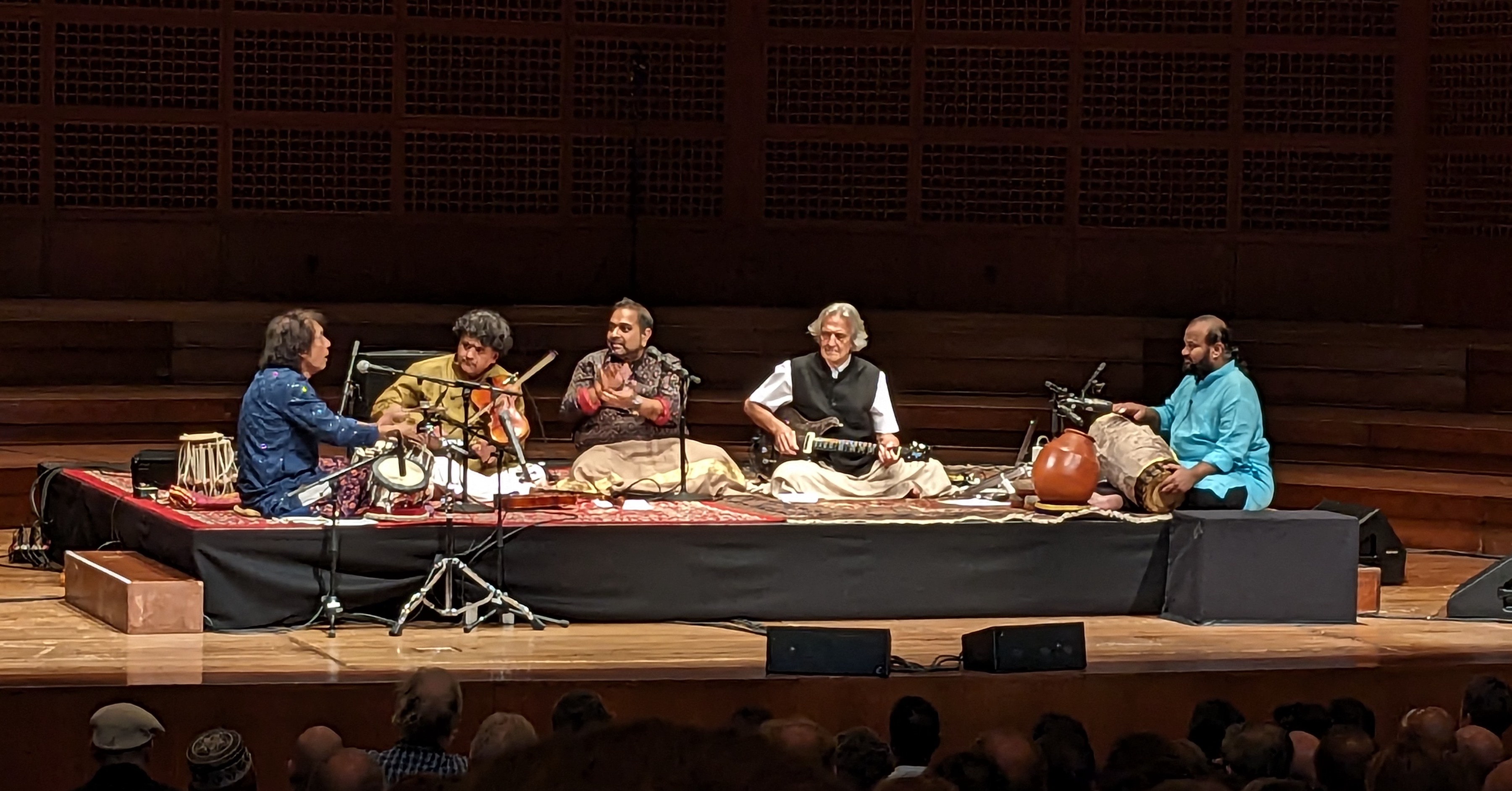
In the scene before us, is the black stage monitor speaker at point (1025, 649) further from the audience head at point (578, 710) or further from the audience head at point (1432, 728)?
the audience head at point (578, 710)

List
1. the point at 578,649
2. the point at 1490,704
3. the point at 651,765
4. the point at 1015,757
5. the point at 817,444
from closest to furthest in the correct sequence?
the point at 651,765 → the point at 1015,757 → the point at 1490,704 → the point at 578,649 → the point at 817,444

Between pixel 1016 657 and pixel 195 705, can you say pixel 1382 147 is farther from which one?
pixel 195 705

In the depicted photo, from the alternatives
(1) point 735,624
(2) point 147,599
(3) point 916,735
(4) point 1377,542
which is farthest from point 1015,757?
(4) point 1377,542

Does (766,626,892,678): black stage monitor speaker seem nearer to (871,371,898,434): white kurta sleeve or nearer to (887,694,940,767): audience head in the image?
(887,694,940,767): audience head

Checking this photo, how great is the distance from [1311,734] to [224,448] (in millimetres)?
4031

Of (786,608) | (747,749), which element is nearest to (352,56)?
(786,608)

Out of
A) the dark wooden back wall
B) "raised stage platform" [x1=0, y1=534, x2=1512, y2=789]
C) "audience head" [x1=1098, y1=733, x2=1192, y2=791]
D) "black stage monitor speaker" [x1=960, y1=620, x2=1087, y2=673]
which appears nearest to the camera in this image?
"audience head" [x1=1098, y1=733, x2=1192, y2=791]

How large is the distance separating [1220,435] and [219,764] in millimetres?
4143

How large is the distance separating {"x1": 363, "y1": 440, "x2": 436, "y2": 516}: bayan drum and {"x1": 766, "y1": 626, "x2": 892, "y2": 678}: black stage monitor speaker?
1597 millimetres

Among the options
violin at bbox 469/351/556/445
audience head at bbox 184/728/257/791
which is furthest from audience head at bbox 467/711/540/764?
violin at bbox 469/351/556/445

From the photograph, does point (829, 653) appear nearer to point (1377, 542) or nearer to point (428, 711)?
point (428, 711)

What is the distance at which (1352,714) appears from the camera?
4.12 meters

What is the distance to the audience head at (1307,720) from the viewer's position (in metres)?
4.12

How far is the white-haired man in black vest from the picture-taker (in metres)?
7.21
